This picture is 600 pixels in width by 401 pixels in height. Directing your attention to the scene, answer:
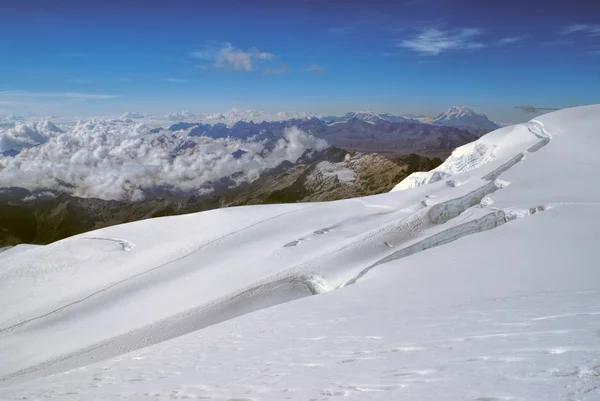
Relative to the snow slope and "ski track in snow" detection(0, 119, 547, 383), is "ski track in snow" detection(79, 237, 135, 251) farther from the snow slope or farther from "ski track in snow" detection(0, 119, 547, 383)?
"ski track in snow" detection(0, 119, 547, 383)

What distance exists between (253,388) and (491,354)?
4352 millimetres

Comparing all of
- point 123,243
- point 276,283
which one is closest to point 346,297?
point 276,283

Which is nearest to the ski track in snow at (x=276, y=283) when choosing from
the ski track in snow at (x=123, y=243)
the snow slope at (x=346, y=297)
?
the snow slope at (x=346, y=297)

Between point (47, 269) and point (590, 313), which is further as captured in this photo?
point (47, 269)

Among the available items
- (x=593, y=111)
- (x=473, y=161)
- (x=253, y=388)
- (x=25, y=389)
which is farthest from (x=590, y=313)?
(x=593, y=111)

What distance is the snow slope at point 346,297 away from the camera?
7176 millimetres

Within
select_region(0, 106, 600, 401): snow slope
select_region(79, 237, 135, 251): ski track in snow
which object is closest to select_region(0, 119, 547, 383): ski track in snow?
select_region(0, 106, 600, 401): snow slope

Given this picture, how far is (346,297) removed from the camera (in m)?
16.5

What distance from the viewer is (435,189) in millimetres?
36688

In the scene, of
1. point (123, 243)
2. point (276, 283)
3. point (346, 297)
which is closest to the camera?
point (346, 297)

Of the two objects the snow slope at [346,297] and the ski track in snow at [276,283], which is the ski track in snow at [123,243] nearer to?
the snow slope at [346,297]

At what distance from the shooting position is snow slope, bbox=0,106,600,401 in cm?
718

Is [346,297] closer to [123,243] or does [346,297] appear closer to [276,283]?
[276,283]

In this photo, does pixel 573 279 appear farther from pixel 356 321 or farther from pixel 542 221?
pixel 542 221
